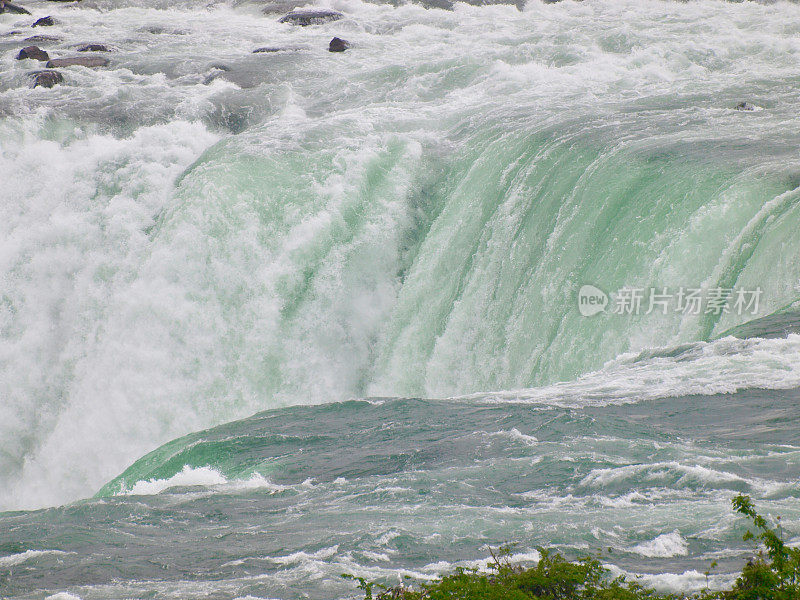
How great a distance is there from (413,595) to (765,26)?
20.1m

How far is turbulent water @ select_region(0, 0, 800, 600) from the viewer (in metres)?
7.32

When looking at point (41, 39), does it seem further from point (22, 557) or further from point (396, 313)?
point (22, 557)

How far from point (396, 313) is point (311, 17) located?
57.3 ft

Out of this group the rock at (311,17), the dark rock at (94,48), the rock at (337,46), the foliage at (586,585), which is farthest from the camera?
the rock at (311,17)

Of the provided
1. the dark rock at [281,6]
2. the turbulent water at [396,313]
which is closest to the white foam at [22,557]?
the turbulent water at [396,313]

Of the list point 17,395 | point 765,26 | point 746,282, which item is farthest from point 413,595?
point 765,26

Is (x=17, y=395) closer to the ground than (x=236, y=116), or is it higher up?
closer to the ground

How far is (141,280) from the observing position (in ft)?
47.2

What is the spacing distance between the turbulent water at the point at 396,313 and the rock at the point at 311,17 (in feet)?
19.4

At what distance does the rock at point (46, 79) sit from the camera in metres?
21.2

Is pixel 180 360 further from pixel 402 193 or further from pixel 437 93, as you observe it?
pixel 437 93

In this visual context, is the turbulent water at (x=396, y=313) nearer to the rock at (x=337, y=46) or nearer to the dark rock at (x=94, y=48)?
the rock at (x=337, y=46)

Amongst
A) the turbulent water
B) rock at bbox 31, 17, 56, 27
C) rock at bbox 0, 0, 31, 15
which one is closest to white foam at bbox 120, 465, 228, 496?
the turbulent water

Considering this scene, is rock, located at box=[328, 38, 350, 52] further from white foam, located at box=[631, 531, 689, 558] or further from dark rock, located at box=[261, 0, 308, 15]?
white foam, located at box=[631, 531, 689, 558]
